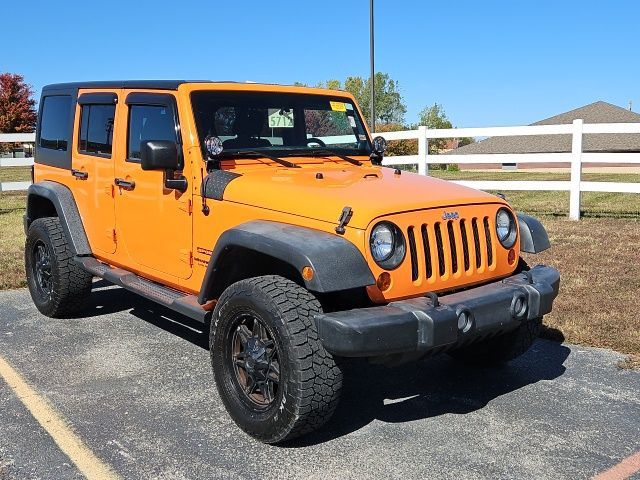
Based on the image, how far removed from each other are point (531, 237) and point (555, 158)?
330 inches

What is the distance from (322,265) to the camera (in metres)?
3.24

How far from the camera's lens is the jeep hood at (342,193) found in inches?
140

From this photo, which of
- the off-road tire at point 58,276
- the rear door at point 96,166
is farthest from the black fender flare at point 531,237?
the off-road tire at point 58,276

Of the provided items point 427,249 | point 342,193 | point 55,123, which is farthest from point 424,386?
point 55,123

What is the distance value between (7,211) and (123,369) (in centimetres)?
1087

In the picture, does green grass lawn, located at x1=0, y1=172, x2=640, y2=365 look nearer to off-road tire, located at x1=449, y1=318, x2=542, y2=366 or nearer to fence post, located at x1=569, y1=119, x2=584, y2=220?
fence post, located at x1=569, y1=119, x2=584, y2=220

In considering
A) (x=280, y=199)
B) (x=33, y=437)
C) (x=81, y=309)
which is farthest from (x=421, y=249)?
(x=81, y=309)

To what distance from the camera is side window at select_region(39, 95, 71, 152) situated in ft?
19.7

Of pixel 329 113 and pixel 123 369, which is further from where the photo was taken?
pixel 329 113

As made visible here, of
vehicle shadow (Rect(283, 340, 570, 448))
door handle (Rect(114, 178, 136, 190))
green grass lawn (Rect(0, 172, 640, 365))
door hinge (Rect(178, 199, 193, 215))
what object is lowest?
vehicle shadow (Rect(283, 340, 570, 448))

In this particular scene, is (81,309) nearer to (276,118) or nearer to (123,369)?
(123,369)

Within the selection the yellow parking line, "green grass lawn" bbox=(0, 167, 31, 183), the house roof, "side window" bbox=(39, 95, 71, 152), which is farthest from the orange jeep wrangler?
the house roof

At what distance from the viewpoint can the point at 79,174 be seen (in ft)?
18.6

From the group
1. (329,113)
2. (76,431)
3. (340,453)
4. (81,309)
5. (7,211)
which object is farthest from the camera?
(7,211)
